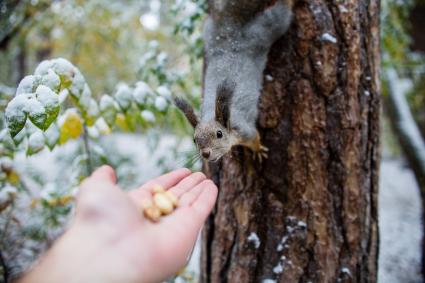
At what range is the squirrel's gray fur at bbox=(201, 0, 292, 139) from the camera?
108 cm

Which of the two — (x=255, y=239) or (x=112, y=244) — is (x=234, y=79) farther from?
(x=112, y=244)

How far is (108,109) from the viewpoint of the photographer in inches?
44.1

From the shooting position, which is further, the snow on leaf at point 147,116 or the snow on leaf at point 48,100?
the snow on leaf at point 147,116

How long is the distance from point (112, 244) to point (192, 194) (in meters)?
0.27

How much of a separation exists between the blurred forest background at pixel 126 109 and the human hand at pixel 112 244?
13.3 inches

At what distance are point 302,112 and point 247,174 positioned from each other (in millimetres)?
256

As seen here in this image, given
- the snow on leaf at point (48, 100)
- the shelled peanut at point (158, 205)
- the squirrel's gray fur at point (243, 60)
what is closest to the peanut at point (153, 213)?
the shelled peanut at point (158, 205)

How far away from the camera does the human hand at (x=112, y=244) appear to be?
2.03 ft

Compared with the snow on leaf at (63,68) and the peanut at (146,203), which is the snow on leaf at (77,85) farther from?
the peanut at (146,203)

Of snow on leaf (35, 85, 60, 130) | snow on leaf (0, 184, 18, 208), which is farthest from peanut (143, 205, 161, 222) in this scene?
snow on leaf (0, 184, 18, 208)

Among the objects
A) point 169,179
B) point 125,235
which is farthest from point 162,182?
point 125,235

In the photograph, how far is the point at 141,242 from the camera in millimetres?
661

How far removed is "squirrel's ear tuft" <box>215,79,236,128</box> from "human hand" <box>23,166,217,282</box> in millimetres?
364

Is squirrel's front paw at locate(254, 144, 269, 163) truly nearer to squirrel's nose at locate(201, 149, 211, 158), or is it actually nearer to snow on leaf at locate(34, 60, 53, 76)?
squirrel's nose at locate(201, 149, 211, 158)
